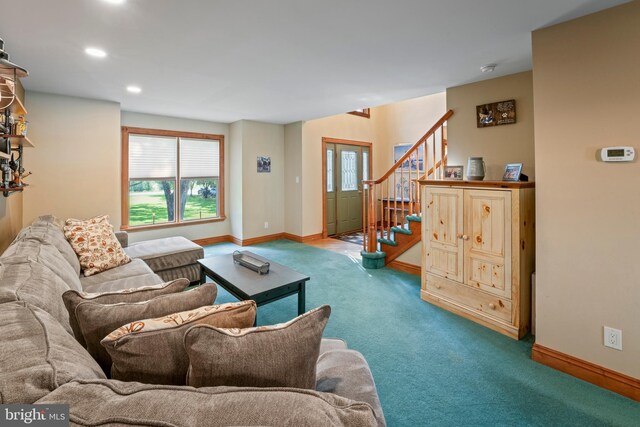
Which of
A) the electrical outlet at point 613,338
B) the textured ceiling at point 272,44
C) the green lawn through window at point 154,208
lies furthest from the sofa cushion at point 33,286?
the green lawn through window at point 154,208

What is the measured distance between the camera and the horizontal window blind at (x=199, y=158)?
5.61 metres

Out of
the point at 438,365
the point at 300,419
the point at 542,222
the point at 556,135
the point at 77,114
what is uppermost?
the point at 77,114

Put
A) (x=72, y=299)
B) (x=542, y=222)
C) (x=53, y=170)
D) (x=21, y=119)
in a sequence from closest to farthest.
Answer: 1. (x=72, y=299)
2. (x=542, y=222)
3. (x=21, y=119)
4. (x=53, y=170)

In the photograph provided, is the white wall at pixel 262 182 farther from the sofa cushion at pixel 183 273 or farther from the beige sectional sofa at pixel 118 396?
the beige sectional sofa at pixel 118 396

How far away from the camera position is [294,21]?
2143 mm

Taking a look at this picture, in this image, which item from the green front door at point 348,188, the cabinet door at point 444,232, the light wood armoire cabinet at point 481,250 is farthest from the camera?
the green front door at point 348,188

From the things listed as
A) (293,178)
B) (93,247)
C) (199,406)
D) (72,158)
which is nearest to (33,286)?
(199,406)

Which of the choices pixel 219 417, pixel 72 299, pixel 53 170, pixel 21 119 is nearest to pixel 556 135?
pixel 219 417

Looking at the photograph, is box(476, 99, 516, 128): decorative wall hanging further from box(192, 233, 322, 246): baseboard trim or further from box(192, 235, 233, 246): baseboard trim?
box(192, 235, 233, 246): baseboard trim

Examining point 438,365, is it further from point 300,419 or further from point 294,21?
point 294,21

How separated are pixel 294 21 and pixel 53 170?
3788 mm

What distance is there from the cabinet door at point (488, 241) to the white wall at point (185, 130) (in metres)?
4.73

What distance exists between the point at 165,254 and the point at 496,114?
155 inches

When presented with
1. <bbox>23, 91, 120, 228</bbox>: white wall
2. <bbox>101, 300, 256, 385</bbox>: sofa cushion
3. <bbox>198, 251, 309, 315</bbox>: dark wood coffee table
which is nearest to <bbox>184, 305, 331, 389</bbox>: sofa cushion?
<bbox>101, 300, 256, 385</bbox>: sofa cushion
